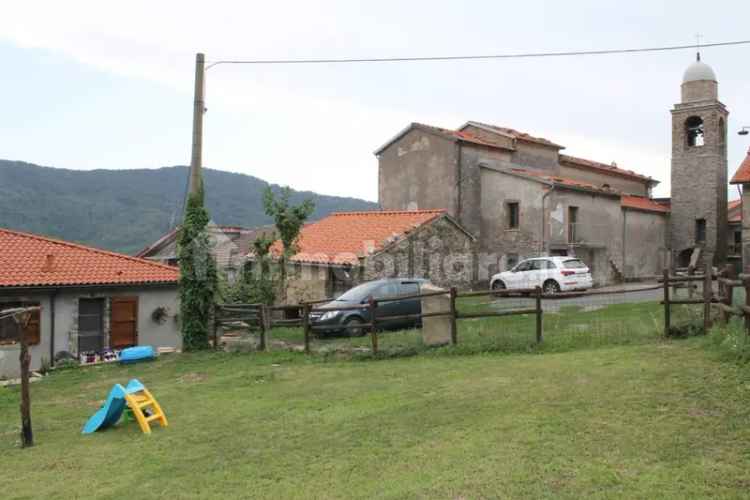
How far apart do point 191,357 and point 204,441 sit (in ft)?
28.2

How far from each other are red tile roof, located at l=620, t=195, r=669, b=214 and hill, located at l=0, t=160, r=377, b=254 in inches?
1273

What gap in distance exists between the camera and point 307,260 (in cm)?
2552

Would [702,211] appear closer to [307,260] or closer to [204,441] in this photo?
[307,260]

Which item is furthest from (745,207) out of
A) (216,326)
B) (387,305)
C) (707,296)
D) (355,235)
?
(216,326)

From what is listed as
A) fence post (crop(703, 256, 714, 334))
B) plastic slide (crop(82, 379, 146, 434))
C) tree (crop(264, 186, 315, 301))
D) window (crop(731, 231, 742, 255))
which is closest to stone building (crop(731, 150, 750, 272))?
window (crop(731, 231, 742, 255))

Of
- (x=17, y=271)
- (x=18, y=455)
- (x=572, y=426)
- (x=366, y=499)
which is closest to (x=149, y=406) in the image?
(x=18, y=455)

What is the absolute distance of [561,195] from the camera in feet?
94.1

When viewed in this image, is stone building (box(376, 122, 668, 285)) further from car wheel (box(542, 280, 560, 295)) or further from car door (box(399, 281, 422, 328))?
car door (box(399, 281, 422, 328))

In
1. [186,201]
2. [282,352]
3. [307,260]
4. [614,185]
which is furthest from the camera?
[614,185]

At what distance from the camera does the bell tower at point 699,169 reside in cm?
3428

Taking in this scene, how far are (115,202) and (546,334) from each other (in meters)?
83.0

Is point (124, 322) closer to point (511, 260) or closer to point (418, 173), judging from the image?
point (418, 173)

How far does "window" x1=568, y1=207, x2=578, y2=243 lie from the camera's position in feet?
95.2

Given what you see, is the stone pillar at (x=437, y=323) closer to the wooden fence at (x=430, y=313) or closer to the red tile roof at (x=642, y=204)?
the wooden fence at (x=430, y=313)
